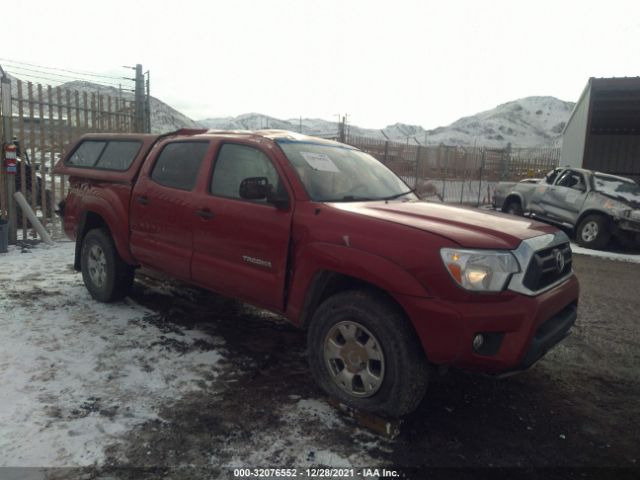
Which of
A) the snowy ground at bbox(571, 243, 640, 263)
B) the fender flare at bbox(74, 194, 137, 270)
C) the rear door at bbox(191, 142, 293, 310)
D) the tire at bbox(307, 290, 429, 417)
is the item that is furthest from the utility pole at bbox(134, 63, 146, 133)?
the snowy ground at bbox(571, 243, 640, 263)

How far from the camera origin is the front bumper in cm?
255

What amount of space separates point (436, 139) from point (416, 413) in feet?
240

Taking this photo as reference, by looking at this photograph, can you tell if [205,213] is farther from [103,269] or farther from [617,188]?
[617,188]

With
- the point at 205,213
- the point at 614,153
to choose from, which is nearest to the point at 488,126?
the point at 614,153

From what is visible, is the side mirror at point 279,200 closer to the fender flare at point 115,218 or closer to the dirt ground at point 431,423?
the dirt ground at point 431,423

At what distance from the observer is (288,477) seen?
2.38 metres

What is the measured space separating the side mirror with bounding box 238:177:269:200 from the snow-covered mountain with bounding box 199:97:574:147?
231 ft

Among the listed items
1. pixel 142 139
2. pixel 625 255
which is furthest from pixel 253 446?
pixel 625 255

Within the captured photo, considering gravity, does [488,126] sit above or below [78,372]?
above

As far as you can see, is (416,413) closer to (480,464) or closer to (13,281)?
(480,464)

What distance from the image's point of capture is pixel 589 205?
973 cm

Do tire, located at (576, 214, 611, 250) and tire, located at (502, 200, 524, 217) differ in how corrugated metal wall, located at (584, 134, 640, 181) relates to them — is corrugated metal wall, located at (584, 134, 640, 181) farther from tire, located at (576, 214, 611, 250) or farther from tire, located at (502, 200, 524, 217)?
tire, located at (576, 214, 611, 250)

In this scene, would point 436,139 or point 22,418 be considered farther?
point 436,139

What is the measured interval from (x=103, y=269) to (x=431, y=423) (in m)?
3.68
